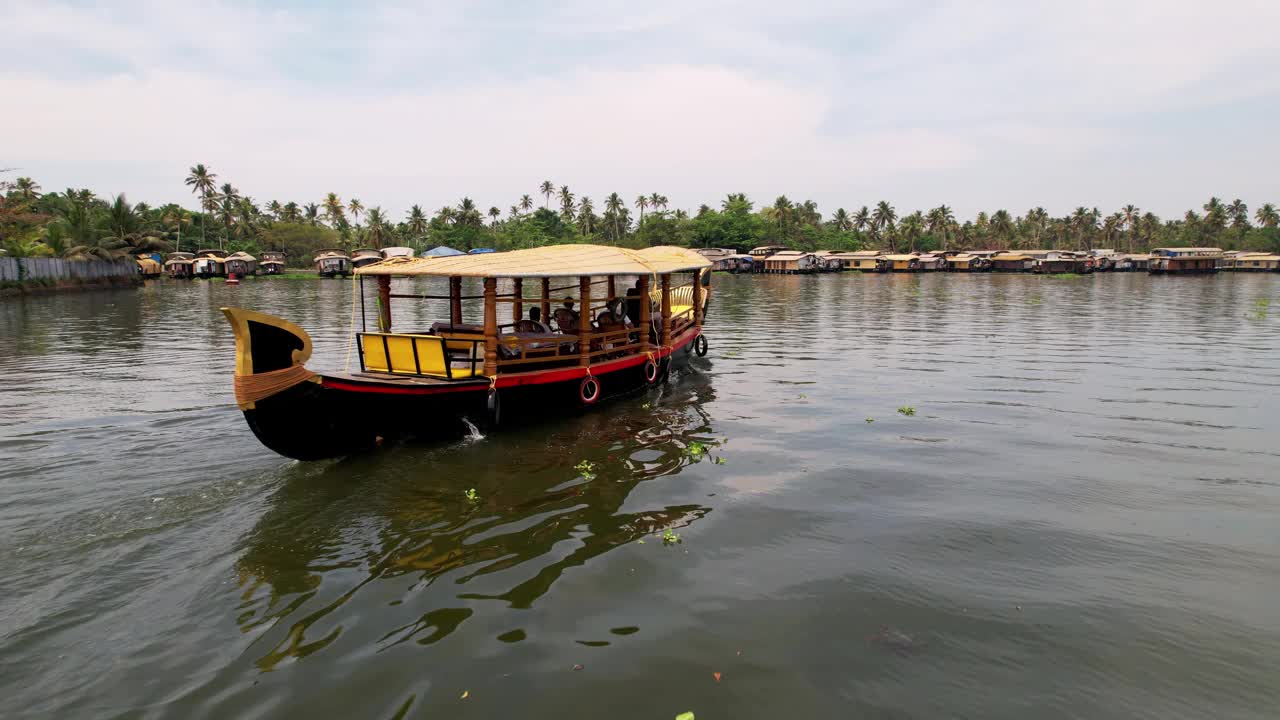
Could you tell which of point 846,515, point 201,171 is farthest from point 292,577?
point 201,171

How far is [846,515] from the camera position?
6625 mm

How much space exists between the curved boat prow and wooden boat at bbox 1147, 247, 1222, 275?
78.6m

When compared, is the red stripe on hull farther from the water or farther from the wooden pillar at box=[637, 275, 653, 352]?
the water

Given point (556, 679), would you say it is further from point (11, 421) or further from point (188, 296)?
point (188, 296)

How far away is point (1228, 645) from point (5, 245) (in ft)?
174

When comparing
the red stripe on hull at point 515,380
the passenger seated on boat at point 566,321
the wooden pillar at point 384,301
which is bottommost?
the red stripe on hull at point 515,380

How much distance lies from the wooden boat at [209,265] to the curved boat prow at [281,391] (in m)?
66.7

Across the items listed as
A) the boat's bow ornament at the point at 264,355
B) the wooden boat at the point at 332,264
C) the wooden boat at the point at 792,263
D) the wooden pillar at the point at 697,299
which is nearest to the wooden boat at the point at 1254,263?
the wooden boat at the point at 792,263

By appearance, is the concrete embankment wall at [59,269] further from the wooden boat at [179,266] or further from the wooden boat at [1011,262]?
the wooden boat at [1011,262]

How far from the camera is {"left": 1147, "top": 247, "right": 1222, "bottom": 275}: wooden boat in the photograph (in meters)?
62.3

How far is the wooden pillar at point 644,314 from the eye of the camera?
11.5 m

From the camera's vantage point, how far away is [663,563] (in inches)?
221

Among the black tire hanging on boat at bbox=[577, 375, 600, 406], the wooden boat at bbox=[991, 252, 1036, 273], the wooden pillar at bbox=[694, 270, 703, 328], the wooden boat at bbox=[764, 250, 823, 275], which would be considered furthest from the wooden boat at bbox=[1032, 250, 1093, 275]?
the black tire hanging on boat at bbox=[577, 375, 600, 406]

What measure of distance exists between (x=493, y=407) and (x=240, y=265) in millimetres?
66750
